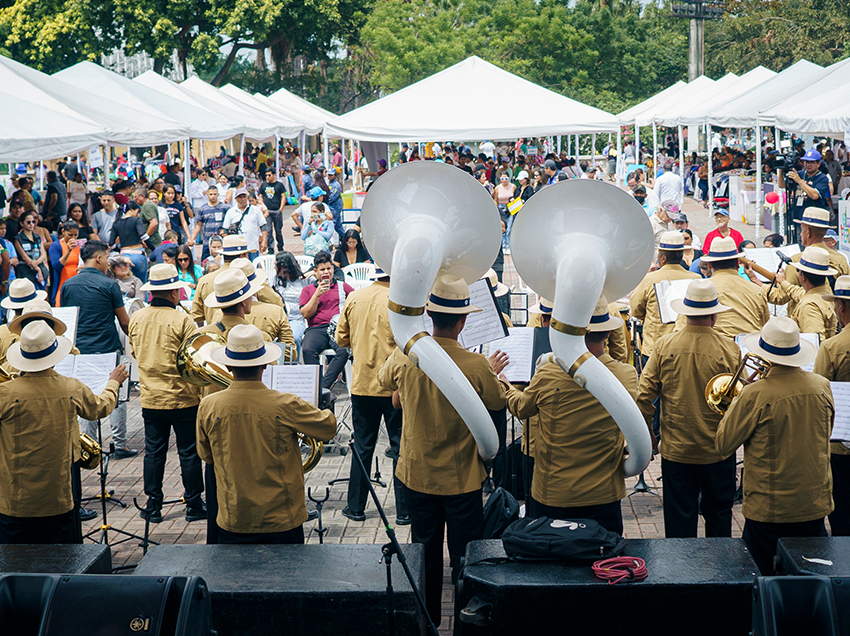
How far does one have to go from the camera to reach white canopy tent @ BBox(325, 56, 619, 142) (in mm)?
13867

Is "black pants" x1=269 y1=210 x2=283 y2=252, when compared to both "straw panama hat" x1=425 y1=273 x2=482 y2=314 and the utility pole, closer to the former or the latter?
"straw panama hat" x1=425 y1=273 x2=482 y2=314

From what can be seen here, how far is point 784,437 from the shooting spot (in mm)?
4469

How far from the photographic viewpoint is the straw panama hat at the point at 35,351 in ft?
15.7

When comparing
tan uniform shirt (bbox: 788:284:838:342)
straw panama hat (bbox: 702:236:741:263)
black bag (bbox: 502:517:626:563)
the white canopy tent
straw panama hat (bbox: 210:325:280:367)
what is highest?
the white canopy tent

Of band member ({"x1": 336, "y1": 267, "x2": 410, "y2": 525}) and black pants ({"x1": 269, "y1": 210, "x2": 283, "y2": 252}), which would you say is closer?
band member ({"x1": 336, "y1": 267, "x2": 410, "y2": 525})

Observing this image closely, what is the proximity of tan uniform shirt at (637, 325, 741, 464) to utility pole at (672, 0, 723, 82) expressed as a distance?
139 feet

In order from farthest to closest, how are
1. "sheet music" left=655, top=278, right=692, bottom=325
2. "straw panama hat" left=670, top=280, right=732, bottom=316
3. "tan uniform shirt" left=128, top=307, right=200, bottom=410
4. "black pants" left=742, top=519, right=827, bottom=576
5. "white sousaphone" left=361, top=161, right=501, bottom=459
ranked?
"sheet music" left=655, top=278, right=692, bottom=325 < "tan uniform shirt" left=128, top=307, right=200, bottom=410 < "straw panama hat" left=670, top=280, right=732, bottom=316 < "black pants" left=742, top=519, right=827, bottom=576 < "white sousaphone" left=361, top=161, right=501, bottom=459

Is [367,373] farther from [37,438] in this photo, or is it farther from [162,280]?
[37,438]

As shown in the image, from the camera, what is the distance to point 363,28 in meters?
40.8

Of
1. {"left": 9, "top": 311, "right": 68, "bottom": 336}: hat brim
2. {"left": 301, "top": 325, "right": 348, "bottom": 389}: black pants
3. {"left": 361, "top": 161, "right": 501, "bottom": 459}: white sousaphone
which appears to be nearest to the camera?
{"left": 361, "top": 161, "right": 501, "bottom": 459}: white sousaphone

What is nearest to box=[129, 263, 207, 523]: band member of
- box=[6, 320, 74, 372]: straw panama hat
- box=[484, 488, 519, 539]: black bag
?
box=[6, 320, 74, 372]: straw panama hat

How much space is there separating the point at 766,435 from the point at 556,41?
40.8 m

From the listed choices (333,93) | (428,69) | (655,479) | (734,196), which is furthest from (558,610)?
(333,93)

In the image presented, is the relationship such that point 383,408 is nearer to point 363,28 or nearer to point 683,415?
point 683,415
